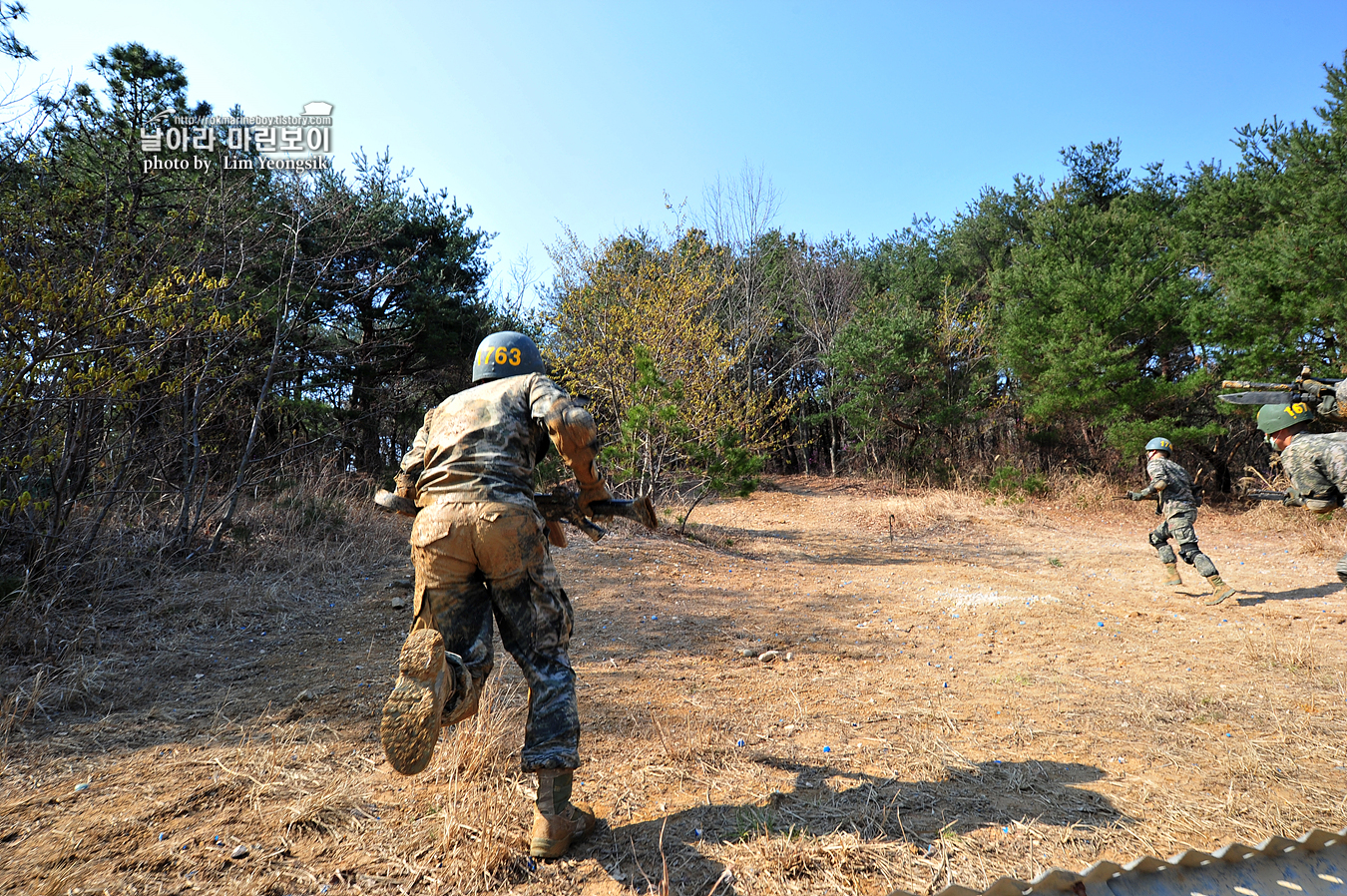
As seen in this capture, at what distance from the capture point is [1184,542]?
7.05m

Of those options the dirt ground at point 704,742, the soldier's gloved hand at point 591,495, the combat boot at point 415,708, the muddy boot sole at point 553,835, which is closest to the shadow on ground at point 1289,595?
the dirt ground at point 704,742

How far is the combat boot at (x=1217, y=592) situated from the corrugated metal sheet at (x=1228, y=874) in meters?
6.17

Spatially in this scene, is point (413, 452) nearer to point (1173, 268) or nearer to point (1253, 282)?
point (1253, 282)

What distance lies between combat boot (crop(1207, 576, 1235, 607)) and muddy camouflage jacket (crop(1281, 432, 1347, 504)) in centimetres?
198

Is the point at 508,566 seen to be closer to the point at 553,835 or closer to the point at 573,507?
the point at 573,507

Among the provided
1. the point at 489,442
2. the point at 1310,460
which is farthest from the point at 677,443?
the point at 489,442

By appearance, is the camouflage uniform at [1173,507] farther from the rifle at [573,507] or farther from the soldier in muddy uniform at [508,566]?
the soldier in muddy uniform at [508,566]

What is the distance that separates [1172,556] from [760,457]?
16.6ft

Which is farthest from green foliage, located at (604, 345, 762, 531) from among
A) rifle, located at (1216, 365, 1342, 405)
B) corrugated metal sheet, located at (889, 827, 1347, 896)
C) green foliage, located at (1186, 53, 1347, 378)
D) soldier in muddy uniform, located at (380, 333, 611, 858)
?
green foliage, located at (1186, 53, 1347, 378)

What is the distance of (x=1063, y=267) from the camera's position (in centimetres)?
1484

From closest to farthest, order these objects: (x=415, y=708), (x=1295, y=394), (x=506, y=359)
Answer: (x=415, y=708) → (x=506, y=359) → (x=1295, y=394)

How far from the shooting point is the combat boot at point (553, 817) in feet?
7.16

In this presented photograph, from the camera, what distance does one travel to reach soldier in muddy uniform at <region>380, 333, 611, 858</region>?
223 centimetres

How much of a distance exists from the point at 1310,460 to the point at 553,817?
19.5 feet
